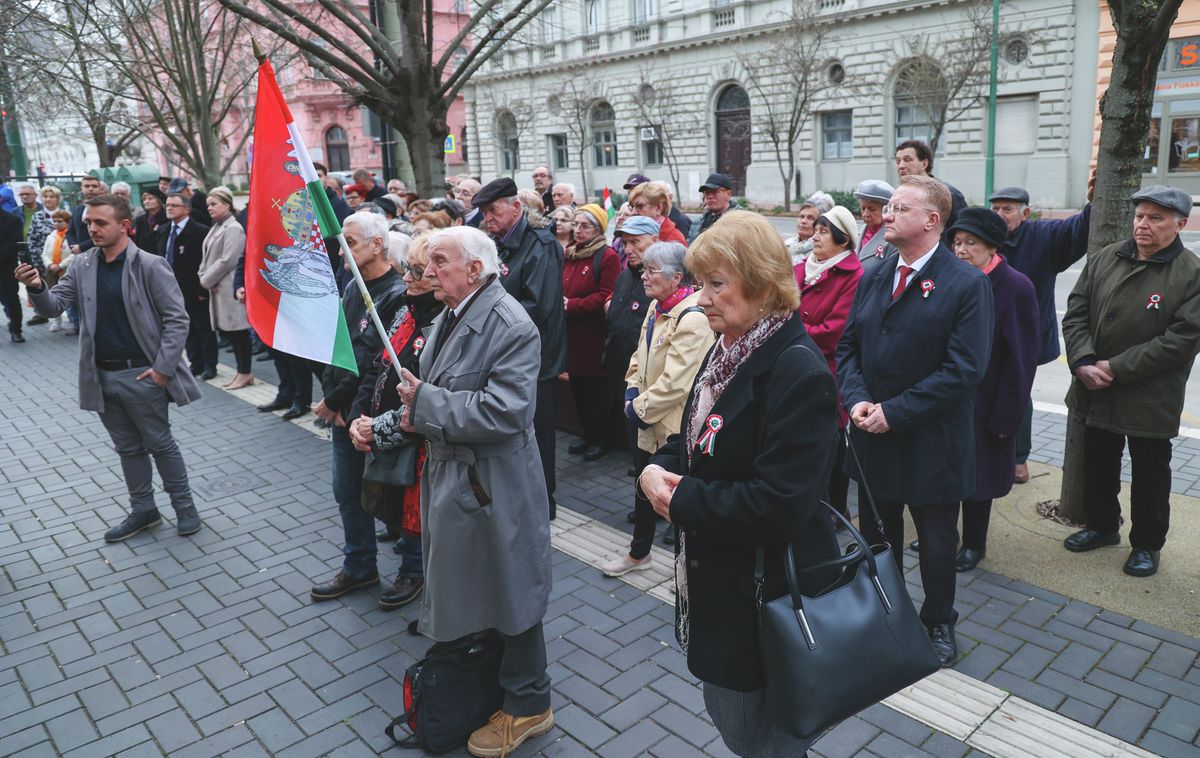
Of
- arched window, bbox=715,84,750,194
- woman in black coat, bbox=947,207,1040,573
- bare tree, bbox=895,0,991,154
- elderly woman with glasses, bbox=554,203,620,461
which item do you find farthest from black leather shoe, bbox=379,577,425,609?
arched window, bbox=715,84,750,194

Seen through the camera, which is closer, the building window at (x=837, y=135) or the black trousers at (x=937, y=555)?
the black trousers at (x=937, y=555)

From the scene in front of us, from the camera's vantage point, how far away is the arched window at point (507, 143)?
147ft

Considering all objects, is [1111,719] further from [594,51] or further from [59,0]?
[594,51]

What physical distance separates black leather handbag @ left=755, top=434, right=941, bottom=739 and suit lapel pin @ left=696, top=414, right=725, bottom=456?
1.05 feet

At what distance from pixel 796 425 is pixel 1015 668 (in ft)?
8.17

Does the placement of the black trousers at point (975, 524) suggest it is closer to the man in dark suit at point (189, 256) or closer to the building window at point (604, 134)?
the man in dark suit at point (189, 256)

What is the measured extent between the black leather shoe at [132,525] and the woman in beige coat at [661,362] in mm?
3252

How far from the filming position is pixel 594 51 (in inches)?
1582

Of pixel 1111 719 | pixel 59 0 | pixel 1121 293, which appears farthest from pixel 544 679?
pixel 59 0

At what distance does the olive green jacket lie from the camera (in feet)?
15.1

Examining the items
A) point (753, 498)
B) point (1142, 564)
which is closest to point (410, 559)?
point (753, 498)

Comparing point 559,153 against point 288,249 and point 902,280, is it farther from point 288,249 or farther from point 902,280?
point 288,249

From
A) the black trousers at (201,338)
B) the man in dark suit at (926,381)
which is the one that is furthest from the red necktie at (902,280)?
the black trousers at (201,338)

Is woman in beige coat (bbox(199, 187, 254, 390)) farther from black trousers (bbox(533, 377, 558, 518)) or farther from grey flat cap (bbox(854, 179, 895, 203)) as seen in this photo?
grey flat cap (bbox(854, 179, 895, 203))
